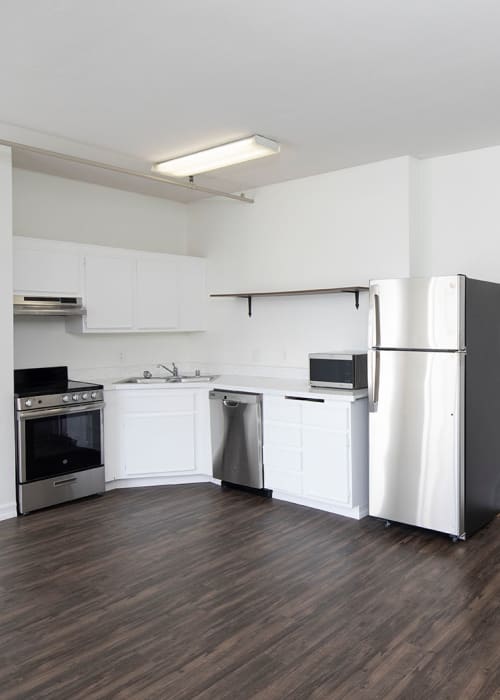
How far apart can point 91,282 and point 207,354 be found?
5.10 feet

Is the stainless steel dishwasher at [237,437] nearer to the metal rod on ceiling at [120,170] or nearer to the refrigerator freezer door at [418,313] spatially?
the refrigerator freezer door at [418,313]

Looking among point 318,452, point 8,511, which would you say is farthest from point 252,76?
point 8,511

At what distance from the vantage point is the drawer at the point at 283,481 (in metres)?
4.47

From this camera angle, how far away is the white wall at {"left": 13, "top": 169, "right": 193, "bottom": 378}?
491cm

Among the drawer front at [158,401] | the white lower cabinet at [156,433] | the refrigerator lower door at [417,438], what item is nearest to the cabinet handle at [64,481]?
the white lower cabinet at [156,433]

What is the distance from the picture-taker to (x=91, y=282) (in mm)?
4973

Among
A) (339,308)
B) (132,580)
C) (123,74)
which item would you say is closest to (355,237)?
(339,308)

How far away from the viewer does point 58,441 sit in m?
4.51

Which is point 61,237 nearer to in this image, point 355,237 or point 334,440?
point 355,237

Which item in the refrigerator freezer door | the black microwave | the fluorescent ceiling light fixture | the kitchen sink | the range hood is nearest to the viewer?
the refrigerator freezer door

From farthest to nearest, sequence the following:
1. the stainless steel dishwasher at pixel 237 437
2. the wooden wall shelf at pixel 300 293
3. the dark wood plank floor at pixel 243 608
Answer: the stainless steel dishwasher at pixel 237 437, the wooden wall shelf at pixel 300 293, the dark wood plank floor at pixel 243 608

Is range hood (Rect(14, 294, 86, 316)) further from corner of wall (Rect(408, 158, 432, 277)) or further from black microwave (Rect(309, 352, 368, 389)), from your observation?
corner of wall (Rect(408, 158, 432, 277))

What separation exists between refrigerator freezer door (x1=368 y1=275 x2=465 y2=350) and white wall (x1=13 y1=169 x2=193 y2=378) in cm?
268

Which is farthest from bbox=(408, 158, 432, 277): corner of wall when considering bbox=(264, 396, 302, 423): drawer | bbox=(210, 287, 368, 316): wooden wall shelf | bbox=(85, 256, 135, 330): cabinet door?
bbox=(85, 256, 135, 330): cabinet door
